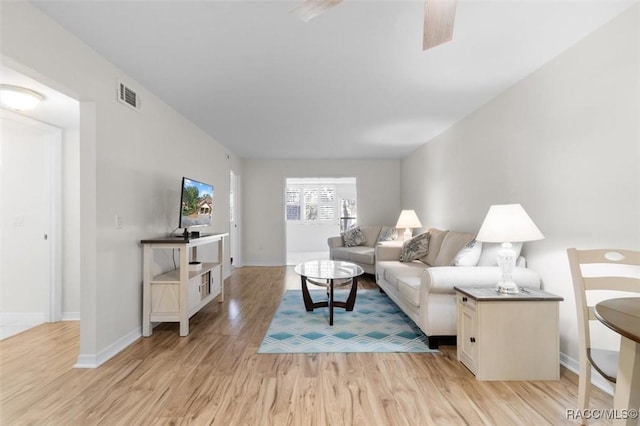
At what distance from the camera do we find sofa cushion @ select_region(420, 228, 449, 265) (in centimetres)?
397

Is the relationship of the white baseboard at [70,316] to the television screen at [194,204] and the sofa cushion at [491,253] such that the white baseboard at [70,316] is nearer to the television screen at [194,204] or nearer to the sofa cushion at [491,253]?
the television screen at [194,204]

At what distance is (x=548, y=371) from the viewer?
207cm

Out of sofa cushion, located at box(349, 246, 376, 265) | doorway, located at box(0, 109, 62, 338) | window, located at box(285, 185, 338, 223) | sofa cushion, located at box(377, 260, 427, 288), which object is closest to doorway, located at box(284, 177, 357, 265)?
window, located at box(285, 185, 338, 223)

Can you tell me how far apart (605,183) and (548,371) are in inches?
51.9

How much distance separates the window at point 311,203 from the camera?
940 centimetres

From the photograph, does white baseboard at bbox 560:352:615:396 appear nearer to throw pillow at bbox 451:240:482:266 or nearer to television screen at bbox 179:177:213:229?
throw pillow at bbox 451:240:482:266

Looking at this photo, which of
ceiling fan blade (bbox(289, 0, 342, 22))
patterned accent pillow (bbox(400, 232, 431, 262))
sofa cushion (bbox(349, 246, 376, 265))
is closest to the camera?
ceiling fan blade (bbox(289, 0, 342, 22))

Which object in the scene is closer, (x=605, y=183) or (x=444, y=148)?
(x=605, y=183)

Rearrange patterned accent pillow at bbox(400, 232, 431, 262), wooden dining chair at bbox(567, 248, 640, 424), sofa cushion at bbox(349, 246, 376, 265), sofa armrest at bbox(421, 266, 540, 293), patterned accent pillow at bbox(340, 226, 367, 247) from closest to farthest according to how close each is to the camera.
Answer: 1. wooden dining chair at bbox(567, 248, 640, 424)
2. sofa armrest at bbox(421, 266, 540, 293)
3. patterned accent pillow at bbox(400, 232, 431, 262)
4. sofa cushion at bbox(349, 246, 376, 265)
5. patterned accent pillow at bbox(340, 226, 367, 247)

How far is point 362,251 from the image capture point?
5473 millimetres

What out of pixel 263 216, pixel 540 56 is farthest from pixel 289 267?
pixel 540 56

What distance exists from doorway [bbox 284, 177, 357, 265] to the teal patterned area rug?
217 inches

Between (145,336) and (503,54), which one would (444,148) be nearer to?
(503,54)

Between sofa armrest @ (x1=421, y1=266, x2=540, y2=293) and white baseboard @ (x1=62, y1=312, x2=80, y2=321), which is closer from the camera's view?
sofa armrest @ (x1=421, y1=266, x2=540, y2=293)
